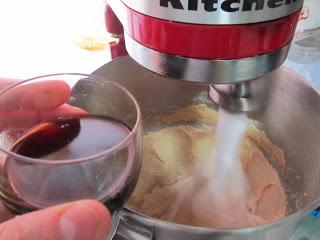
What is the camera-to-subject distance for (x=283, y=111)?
1.98 ft

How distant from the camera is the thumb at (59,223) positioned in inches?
10.8

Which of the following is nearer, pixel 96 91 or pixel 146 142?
pixel 96 91

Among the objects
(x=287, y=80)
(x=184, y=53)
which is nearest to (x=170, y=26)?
(x=184, y=53)

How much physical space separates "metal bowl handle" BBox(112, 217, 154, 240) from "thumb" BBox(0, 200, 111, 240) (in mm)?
96

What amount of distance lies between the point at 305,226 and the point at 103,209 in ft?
1.09

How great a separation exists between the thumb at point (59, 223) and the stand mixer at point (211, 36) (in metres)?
0.12

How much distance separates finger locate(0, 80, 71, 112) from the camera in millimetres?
375

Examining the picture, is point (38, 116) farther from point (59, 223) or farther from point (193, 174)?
point (193, 174)

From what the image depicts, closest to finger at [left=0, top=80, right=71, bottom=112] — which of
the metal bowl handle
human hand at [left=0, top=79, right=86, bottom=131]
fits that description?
human hand at [left=0, top=79, right=86, bottom=131]

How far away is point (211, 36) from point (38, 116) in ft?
0.58

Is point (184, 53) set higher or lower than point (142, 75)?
higher

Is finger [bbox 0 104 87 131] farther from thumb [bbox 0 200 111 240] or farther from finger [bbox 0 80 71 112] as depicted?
thumb [bbox 0 200 111 240]

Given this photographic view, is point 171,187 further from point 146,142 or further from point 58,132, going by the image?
point 58,132

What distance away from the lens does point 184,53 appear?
0.32 metres
